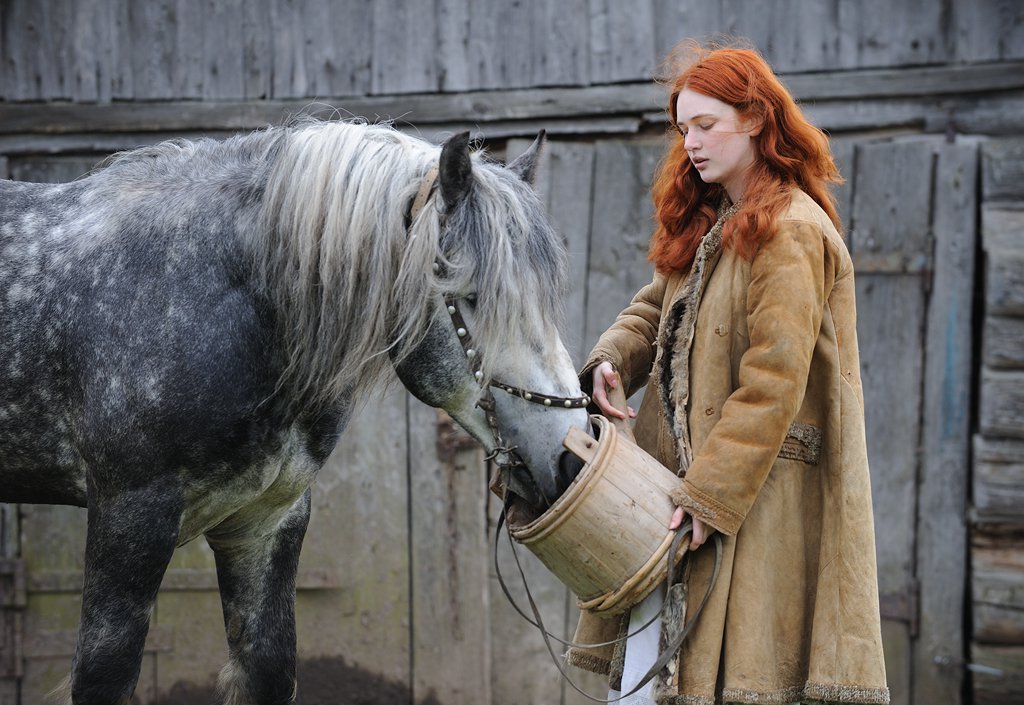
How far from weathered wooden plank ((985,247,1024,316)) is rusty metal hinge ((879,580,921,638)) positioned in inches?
45.7

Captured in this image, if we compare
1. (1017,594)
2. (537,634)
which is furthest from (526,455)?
(1017,594)

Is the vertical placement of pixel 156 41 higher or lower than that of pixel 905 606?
higher

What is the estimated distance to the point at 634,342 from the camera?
2398 millimetres

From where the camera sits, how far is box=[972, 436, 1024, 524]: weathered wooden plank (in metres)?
3.98

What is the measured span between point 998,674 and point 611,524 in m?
2.93

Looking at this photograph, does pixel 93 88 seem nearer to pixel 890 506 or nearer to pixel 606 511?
pixel 606 511

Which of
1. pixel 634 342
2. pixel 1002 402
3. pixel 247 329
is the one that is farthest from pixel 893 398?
pixel 247 329

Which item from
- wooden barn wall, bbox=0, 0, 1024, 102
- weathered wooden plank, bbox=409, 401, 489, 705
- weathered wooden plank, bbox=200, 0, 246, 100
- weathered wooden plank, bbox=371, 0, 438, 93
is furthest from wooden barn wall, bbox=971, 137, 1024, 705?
weathered wooden plank, bbox=200, 0, 246, 100

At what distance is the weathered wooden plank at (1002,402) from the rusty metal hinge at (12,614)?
13.5 feet

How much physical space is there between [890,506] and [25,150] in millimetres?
3987

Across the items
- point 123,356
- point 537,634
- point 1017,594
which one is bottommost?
point 537,634

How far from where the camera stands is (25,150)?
4469 mm

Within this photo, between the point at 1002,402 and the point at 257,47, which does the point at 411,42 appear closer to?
the point at 257,47

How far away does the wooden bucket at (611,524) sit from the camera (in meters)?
1.92
